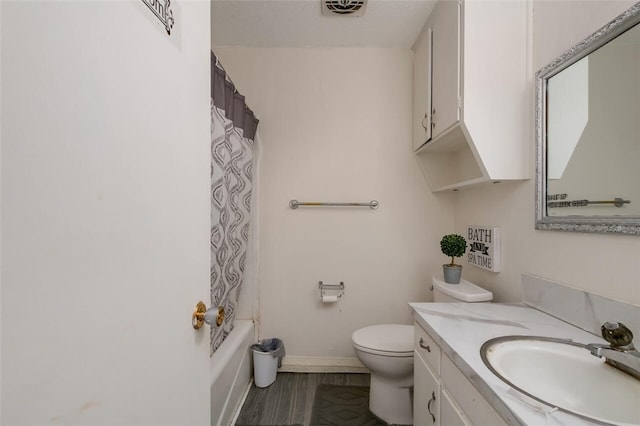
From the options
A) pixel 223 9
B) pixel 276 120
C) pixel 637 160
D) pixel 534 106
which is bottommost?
pixel 637 160

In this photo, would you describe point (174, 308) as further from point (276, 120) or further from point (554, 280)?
point (276, 120)

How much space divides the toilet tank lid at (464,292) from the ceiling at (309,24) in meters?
1.60

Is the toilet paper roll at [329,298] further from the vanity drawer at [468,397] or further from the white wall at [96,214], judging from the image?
the white wall at [96,214]

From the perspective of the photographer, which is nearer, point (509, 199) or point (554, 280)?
point (554, 280)

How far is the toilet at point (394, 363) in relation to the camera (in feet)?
4.71

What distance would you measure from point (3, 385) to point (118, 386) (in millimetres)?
184

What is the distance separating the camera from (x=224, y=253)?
157cm

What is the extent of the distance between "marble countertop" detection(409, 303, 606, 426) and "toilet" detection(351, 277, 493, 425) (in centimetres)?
24

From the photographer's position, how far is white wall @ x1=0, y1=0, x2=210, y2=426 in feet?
1.06

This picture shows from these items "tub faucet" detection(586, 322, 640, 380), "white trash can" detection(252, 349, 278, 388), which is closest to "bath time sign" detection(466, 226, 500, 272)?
"tub faucet" detection(586, 322, 640, 380)

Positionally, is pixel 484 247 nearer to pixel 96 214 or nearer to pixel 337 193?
pixel 337 193

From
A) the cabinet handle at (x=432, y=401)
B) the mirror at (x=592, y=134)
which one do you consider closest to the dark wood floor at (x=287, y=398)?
the cabinet handle at (x=432, y=401)

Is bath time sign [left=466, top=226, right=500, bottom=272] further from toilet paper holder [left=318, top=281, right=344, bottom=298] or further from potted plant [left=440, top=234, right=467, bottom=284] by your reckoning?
toilet paper holder [left=318, top=281, right=344, bottom=298]

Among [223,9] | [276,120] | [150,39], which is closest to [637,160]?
[150,39]
